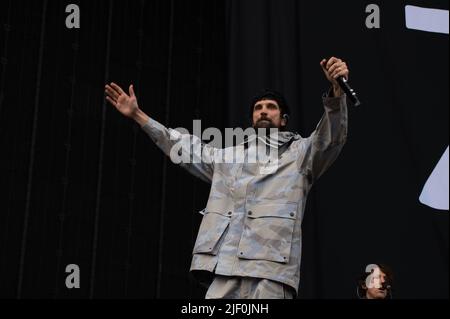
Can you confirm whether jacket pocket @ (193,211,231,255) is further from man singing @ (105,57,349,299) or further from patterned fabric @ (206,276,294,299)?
patterned fabric @ (206,276,294,299)

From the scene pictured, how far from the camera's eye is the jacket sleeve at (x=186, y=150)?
12.0ft

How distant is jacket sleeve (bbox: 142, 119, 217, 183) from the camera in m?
3.65

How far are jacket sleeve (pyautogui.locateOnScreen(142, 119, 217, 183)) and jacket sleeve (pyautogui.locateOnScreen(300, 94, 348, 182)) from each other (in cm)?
43

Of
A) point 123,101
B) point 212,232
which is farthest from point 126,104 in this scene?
point 212,232

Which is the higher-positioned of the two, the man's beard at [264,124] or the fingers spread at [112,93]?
the fingers spread at [112,93]

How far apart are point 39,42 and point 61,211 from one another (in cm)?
A: 100

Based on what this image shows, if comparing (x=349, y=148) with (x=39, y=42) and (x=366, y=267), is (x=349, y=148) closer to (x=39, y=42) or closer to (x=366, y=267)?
(x=366, y=267)

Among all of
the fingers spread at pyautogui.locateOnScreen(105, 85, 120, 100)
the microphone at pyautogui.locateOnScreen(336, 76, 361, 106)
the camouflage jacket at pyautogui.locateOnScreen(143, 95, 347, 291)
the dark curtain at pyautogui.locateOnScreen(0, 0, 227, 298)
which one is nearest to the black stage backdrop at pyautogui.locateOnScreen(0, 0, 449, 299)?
the dark curtain at pyautogui.locateOnScreen(0, 0, 227, 298)

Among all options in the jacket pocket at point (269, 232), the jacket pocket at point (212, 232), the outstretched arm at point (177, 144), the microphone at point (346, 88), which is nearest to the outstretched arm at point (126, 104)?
the outstretched arm at point (177, 144)

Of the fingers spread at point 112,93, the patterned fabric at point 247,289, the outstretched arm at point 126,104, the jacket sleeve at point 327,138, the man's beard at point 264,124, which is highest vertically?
the fingers spread at point 112,93

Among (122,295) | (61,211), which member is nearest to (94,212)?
(61,211)

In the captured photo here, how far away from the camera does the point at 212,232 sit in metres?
3.36

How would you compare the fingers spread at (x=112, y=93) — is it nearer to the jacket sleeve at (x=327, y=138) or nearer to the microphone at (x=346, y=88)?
the jacket sleeve at (x=327, y=138)

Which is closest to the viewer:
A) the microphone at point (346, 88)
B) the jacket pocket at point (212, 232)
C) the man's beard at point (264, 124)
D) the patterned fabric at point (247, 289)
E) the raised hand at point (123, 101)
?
the microphone at point (346, 88)
